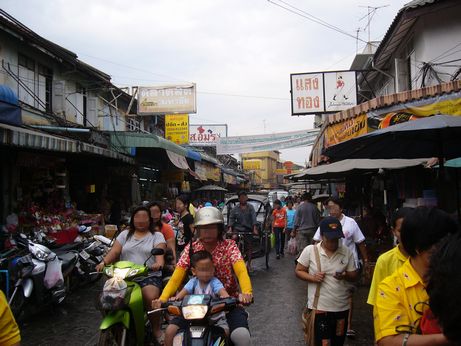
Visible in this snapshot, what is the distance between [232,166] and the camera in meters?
48.3

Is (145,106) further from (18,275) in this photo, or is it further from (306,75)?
(18,275)

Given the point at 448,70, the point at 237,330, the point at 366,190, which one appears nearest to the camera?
the point at 237,330

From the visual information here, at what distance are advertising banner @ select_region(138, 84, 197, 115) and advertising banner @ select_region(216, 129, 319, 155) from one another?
2465 millimetres

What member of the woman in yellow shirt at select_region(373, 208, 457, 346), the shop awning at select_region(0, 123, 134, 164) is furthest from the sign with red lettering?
the woman in yellow shirt at select_region(373, 208, 457, 346)

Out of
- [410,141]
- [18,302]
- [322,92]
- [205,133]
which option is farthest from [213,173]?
[410,141]

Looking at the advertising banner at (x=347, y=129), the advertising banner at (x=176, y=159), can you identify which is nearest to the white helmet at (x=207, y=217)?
the advertising banner at (x=347, y=129)

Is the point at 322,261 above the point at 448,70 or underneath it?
underneath

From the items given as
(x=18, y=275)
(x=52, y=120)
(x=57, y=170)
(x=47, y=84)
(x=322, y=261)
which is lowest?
(x=18, y=275)

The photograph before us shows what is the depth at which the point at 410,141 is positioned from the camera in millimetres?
5551

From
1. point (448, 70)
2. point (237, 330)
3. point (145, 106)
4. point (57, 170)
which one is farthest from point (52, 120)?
point (237, 330)

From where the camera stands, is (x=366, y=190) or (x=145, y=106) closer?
(x=366, y=190)

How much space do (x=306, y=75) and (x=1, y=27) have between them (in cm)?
1012

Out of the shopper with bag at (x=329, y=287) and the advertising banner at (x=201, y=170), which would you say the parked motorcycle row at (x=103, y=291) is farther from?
the advertising banner at (x=201, y=170)

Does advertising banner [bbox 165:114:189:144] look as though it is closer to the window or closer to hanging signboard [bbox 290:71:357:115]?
hanging signboard [bbox 290:71:357:115]
